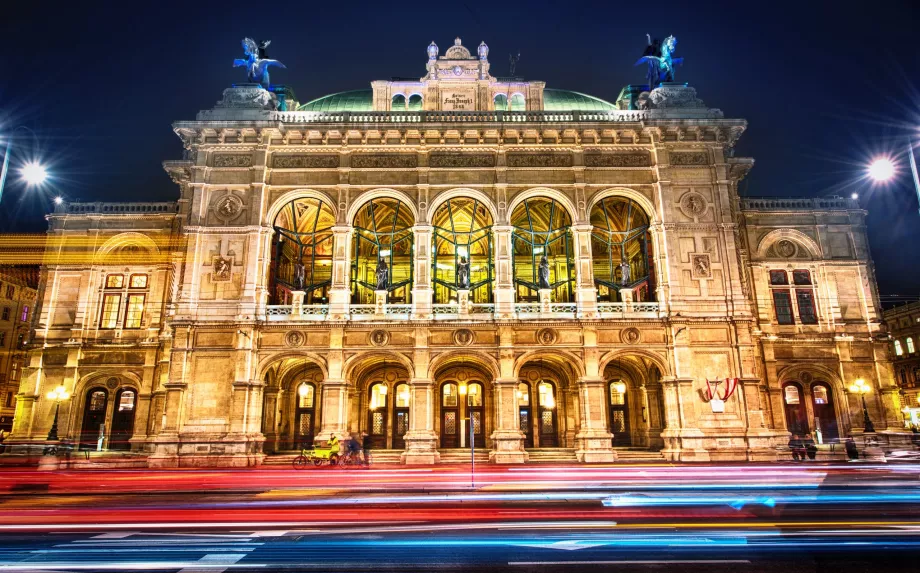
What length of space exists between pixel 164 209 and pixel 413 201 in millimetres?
16297

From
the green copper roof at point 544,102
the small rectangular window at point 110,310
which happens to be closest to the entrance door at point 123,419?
the small rectangular window at point 110,310

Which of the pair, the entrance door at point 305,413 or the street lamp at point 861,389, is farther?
the entrance door at point 305,413

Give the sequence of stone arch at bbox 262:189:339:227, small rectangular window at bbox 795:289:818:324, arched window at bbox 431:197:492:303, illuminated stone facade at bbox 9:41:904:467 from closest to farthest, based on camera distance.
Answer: illuminated stone facade at bbox 9:41:904:467, stone arch at bbox 262:189:339:227, small rectangular window at bbox 795:289:818:324, arched window at bbox 431:197:492:303

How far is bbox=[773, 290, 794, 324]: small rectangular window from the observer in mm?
31766

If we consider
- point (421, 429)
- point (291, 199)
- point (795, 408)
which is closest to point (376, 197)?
point (291, 199)

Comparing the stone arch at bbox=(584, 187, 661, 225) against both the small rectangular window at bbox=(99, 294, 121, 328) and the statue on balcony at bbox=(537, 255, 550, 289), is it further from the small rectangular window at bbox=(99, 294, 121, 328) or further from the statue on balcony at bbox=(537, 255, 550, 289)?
the small rectangular window at bbox=(99, 294, 121, 328)

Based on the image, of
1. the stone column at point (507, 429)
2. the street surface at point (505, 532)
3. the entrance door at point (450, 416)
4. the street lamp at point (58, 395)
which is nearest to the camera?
the street surface at point (505, 532)

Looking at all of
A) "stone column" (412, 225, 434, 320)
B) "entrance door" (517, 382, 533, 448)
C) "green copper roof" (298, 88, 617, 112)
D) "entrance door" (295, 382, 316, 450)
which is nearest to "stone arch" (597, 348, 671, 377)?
"entrance door" (517, 382, 533, 448)

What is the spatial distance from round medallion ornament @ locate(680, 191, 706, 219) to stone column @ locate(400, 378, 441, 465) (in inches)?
619

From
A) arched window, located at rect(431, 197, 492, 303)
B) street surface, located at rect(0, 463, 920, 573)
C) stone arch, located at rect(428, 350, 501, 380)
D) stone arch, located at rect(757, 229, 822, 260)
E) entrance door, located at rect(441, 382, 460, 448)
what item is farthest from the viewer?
arched window, located at rect(431, 197, 492, 303)

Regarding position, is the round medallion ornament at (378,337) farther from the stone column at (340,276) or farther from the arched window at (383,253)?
the arched window at (383,253)

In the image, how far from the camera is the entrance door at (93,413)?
30.4 metres

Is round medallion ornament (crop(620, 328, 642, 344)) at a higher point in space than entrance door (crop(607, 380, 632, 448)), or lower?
higher

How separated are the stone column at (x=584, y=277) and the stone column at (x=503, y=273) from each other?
3257mm
